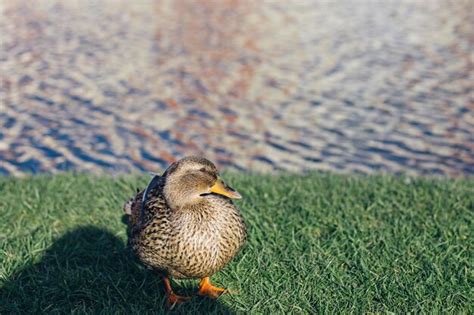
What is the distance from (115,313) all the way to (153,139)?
18.9 ft

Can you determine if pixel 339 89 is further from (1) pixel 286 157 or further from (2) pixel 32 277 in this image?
(2) pixel 32 277

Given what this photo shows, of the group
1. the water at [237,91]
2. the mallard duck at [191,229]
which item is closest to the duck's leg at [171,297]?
the mallard duck at [191,229]

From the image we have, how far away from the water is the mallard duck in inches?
162

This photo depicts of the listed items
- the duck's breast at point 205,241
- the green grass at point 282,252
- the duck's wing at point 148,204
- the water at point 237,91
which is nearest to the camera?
the duck's breast at point 205,241

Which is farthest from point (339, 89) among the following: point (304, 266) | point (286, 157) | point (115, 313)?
point (115, 313)

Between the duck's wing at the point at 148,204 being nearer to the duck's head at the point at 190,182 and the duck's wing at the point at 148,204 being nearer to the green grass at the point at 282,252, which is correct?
the duck's head at the point at 190,182

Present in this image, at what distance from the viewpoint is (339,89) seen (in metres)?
12.1

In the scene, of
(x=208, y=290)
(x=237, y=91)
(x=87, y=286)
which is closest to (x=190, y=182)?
(x=208, y=290)

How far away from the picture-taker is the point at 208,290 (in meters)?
4.01

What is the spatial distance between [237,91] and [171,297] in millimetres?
8429

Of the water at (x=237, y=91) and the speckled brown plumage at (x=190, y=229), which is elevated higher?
the speckled brown plumage at (x=190, y=229)

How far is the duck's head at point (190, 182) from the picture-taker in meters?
3.82

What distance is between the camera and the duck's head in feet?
12.5

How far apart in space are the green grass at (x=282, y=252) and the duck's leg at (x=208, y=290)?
0.05 m
